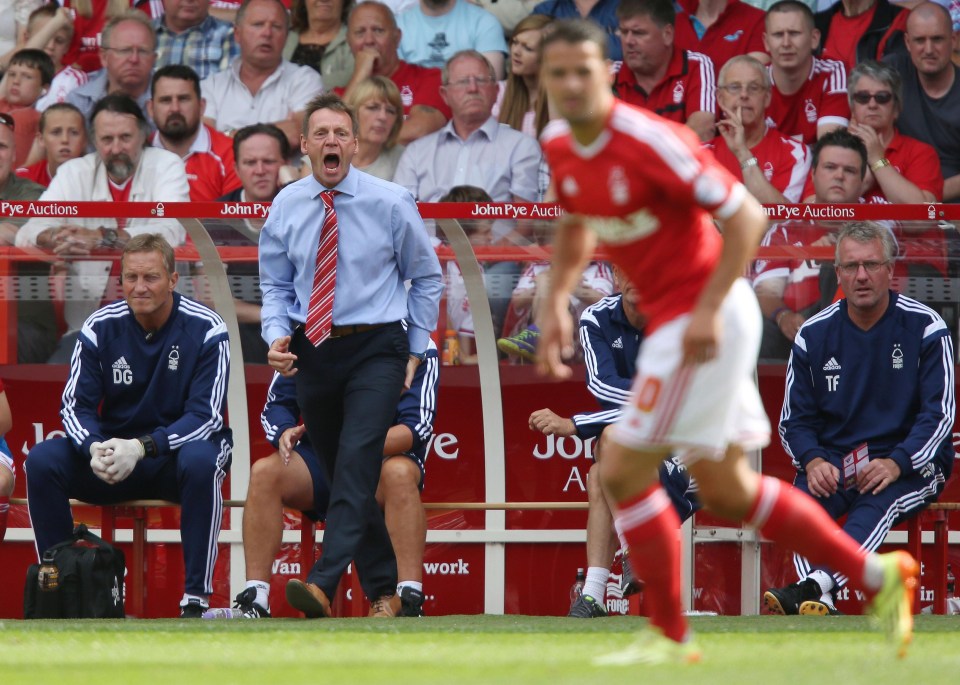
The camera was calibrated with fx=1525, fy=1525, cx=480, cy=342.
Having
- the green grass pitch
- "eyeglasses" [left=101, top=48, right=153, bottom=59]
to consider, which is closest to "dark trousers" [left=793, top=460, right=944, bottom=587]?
the green grass pitch

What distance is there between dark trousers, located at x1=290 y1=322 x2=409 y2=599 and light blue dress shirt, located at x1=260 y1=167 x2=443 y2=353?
0.42 feet

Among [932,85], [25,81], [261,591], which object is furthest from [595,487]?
[25,81]

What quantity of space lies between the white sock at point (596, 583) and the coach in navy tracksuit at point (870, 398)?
0.97 meters

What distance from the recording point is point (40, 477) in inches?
295

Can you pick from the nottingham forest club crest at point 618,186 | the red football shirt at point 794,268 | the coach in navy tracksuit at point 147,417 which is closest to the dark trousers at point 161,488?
the coach in navy tracksuit at point 147,417

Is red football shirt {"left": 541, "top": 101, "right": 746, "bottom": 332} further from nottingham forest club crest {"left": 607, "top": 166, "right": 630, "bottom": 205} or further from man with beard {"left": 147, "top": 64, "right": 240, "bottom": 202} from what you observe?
man with beard {"left": 147, "top": 64, "right": 240, "bottom": 202}

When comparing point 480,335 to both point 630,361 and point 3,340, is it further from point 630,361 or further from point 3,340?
point 3,340

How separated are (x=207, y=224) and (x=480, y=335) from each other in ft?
5.35

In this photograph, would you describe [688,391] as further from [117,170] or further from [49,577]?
[117,170]

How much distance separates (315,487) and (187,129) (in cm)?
377

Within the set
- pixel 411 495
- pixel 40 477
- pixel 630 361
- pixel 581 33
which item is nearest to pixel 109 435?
pixel 40 477

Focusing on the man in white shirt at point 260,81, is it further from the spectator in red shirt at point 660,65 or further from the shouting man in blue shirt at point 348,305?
the shouting man in blue shirt at point 348,305

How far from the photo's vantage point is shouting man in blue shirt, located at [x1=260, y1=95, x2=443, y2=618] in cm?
677

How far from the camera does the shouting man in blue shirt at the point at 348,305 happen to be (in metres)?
6.77
